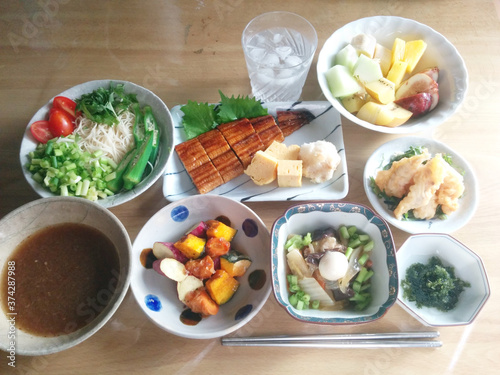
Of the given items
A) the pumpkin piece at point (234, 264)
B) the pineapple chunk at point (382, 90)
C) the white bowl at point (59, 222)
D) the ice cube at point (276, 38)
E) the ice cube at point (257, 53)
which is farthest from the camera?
the ice cube at point (276, 38)

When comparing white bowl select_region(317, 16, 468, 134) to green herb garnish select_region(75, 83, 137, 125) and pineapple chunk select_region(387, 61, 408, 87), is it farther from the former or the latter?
green herb garnish select_region(75, 83, 137, 125)

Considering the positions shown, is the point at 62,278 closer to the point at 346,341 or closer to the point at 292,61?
the point at 346,341

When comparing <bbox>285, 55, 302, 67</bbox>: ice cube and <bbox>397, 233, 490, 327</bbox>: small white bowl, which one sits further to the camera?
<bbox>285, 55, 302, 67</bbox>: ice cube

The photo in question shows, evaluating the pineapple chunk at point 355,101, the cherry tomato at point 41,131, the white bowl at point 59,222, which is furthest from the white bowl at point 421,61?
the cherry tomato at point 41,131

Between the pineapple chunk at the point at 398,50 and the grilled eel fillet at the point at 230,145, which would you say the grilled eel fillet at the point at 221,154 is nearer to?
the grilled eel fillet at the point at 230,145

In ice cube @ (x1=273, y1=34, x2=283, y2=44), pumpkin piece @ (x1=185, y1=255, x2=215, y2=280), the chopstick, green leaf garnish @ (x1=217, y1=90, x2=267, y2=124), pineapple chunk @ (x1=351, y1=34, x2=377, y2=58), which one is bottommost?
the chopstick

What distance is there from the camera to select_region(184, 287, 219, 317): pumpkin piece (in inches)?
54.2

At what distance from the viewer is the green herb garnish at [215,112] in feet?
6.17

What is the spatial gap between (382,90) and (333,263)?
3.12ft

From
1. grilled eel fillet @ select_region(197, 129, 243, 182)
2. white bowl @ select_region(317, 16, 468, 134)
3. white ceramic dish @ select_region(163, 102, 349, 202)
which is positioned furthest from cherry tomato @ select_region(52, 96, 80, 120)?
white bowl @ select_region(317, 16, 468, 134)

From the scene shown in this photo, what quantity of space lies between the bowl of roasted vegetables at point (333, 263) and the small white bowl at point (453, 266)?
120mm

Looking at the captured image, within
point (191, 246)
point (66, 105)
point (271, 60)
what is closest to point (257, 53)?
point (271, 60)

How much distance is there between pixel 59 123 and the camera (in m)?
1.73

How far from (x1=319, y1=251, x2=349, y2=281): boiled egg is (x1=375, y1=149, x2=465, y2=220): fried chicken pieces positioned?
0.38 metres
